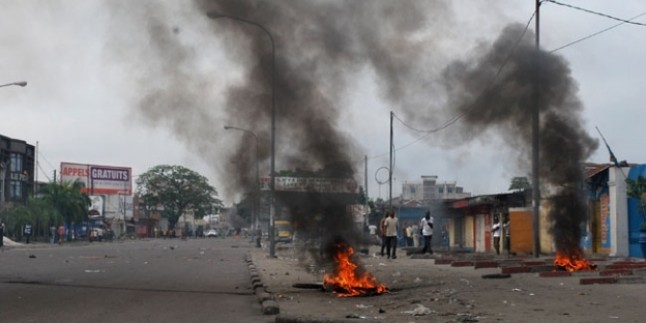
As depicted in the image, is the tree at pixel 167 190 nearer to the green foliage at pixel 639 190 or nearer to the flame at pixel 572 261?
the green foliage at pixel 639 190

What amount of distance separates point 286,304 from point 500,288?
143 inches

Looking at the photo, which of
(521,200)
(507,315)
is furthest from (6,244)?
(507,315)

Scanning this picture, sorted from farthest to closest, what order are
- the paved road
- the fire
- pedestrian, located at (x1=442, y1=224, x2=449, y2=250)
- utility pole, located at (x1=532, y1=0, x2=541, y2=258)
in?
pedestrian, located at (x1=442, y1=224, x2=449, y2=250) < utility pole, located at (x1=532, y1=0, x2=541, y2=258) < the fire < the paved road

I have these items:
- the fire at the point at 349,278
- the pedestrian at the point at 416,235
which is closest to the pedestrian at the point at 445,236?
the pedestrian at the point at 416,235

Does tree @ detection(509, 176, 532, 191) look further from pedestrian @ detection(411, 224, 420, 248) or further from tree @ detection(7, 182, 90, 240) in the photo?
tree @ detection(7, 182, 90, 240)

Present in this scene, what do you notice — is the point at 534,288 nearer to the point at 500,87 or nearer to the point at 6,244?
the point at 500,87

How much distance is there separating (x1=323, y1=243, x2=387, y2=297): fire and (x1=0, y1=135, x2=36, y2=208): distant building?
5443 centimetres

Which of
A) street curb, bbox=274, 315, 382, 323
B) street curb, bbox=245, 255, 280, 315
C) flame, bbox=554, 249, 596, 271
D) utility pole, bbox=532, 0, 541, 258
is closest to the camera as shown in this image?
street curb, bbox=274, 315, 382, 323

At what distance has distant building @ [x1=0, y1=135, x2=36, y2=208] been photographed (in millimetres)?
64188

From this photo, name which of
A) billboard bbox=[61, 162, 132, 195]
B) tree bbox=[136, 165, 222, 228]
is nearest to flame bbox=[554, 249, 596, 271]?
tree bbox=[136, 165, 222, 228]

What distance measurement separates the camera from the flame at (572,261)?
15938 mm

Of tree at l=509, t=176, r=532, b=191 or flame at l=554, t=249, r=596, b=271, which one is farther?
tree at l=509, t=176, r=532, b=191

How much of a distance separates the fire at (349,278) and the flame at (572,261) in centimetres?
529

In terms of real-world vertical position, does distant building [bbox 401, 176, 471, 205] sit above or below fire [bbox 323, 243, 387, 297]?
above
